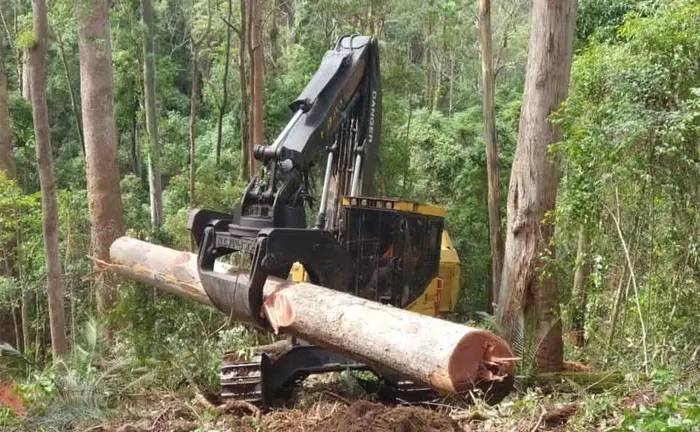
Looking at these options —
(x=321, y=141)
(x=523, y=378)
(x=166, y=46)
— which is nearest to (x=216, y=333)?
(x=321, y=141)

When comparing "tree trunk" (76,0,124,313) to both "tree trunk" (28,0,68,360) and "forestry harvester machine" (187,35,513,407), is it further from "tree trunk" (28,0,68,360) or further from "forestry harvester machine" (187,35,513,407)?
"forestry harvester machine" (187,35,513,407)

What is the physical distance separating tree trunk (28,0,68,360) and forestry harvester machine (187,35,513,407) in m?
2.83

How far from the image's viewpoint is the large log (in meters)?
4.05

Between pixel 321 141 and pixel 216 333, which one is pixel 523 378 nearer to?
pixel 321 141

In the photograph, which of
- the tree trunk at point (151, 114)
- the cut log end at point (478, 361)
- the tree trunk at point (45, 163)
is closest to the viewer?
the cut log end at point (478, 361)

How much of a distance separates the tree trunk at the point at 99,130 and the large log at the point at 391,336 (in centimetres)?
645

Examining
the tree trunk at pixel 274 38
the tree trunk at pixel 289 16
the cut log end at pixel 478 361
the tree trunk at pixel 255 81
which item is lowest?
the cut log end at pixel 478 361

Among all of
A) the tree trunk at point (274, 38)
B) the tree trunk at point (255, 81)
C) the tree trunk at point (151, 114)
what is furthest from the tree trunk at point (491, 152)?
the tree trunk at point (274, 38)

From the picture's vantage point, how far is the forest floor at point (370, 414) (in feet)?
15.0

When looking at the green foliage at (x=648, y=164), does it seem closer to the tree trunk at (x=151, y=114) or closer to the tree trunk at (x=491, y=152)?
the tree trunk at (x=491, y=152)

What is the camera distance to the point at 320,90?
23.0ft

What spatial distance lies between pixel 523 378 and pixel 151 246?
4540mm

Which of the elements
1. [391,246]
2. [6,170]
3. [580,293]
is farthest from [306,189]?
[6,170]

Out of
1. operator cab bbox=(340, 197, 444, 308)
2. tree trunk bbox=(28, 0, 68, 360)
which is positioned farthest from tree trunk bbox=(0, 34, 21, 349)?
operator cab bbox=(340, 197, 444, 308)
